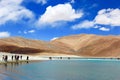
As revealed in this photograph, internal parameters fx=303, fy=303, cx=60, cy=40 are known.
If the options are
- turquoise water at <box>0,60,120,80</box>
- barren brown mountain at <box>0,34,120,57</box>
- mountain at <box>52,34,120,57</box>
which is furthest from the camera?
mountain at <box>52,34,120,57</box>

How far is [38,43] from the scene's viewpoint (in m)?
185

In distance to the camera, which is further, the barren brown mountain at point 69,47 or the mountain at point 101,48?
the mountain at point 101,48

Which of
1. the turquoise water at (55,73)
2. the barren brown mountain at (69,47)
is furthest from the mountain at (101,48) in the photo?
the turquoise water at (55,73)

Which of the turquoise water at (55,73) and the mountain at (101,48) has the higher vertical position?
the mountain at (101,48)

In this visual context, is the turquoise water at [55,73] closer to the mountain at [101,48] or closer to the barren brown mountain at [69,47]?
the barren brown mountain at [69,47]

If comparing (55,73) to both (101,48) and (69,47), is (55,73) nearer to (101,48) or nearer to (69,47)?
(101,48)

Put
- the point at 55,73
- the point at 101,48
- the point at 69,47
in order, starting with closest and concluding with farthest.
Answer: the point at 55,73
the point at 101,48
the point at 69,47

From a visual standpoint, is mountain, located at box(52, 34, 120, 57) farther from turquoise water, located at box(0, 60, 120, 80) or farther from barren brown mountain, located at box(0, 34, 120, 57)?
turquoise water, located at box(0, 60, 120, 80)

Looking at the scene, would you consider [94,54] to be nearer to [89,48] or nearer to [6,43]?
[89,48]

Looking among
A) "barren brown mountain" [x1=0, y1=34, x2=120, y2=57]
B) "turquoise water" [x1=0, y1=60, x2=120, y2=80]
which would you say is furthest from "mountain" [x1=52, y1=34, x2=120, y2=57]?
"turquoise water" [x1=0, y1=60, x2=120, y2=80]

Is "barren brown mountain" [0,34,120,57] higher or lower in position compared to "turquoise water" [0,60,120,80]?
higher

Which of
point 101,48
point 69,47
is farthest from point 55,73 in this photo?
point 69,47

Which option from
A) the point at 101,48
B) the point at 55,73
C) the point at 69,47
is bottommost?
the point at 55,73

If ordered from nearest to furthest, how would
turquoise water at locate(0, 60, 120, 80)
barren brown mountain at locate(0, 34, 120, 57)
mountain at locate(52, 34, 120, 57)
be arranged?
turquoise water at locate(0, 60, 120, 80) → barren brown mountain at locate(0, 34, 120, 57) → mountain at locate(52, 34, 120, 57)
